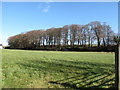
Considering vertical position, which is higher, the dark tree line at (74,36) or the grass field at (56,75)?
the dark tree line at (74,36)

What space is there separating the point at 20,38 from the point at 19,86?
224ft

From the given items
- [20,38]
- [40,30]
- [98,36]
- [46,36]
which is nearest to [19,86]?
[98,36]

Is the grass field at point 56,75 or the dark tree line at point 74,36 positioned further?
the dark tree line at point 74,36

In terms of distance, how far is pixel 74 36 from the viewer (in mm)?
48844

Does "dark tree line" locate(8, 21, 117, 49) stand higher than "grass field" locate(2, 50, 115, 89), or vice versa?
"dark tree line" locate(8, 21, 117, 49)

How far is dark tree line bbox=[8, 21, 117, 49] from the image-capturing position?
44.4m

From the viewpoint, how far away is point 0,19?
6.03m

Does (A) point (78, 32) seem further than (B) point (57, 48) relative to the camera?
No

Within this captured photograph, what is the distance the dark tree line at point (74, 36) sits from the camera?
4444 centimetres

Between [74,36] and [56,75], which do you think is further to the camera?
[74,36]

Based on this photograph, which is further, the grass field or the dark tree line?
the dark tree line

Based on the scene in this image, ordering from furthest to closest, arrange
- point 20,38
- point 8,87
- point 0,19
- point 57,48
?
point 20,38 < point 57,48 < point 0,19 < point 8,87

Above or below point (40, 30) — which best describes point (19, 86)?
below

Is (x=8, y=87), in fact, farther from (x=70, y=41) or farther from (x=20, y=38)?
(x=20, y=38)
